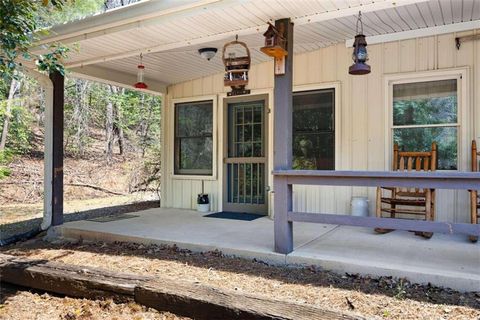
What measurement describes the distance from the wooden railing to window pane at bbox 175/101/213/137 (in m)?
2.97

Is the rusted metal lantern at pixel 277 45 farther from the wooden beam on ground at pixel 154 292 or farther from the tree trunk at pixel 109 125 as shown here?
the tree trunk at pixel 109 125

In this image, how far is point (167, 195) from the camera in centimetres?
663

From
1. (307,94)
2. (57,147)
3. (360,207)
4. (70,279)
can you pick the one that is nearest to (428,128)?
(360,207)

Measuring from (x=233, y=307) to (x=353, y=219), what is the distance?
1.26 m

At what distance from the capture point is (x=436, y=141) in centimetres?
440

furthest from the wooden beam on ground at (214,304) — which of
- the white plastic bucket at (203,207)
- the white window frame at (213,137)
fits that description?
the white window frame at (213,137)

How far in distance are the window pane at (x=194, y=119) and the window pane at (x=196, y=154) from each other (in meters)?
0.11

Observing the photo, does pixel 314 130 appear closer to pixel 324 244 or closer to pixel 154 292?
pixel 324 244

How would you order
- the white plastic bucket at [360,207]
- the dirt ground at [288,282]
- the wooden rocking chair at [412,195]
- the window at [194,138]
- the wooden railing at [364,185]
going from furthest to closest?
1. the window at [194,138]
2. the white plastic bucket at [360,207]
3. the wooden rocking chair at [412,195]
4. the wooden railing at [364,185]
5. the dirt ground at [288,282]

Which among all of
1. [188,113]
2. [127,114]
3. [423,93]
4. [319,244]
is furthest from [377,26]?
[127,114]

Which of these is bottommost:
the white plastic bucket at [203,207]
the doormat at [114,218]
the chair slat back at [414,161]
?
the doormat at [114,218]

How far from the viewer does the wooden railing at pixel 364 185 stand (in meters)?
2.75

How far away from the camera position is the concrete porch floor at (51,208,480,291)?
2879 millimetres

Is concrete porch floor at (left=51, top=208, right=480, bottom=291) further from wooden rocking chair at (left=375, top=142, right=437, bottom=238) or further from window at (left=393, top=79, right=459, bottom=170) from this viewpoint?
window at (left=393, top=79, right=459, bottom=170)
